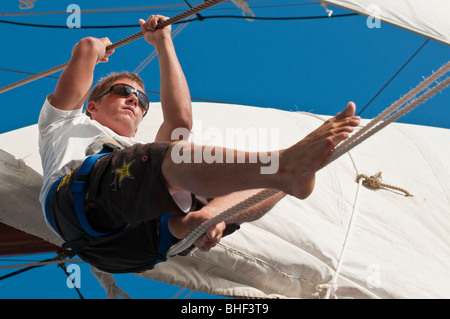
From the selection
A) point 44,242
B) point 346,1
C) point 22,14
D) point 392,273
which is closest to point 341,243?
point 392,273

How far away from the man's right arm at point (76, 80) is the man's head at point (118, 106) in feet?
0.27

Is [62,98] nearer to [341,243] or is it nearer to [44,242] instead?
[44,242]

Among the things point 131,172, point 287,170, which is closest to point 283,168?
point 287,170

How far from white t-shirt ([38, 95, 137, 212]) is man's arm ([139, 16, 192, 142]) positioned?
0.10m

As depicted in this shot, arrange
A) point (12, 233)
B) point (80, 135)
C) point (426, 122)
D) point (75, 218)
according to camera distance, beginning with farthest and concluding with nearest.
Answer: point (426, 122) → point (12, 233) → point (80, 135) → point (75, 218)

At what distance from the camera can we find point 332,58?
3250 mm

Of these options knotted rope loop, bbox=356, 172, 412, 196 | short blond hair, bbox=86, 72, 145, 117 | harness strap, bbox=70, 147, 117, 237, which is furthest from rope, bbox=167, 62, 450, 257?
knotted rope loop, bbox=356, 172, 412, 196

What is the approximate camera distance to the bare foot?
37.1 inches

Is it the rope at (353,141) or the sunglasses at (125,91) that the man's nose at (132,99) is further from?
the rope at (353,141)

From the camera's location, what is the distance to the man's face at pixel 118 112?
1.48 metres

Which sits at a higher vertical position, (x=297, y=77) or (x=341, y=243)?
(x=297, y=77)
